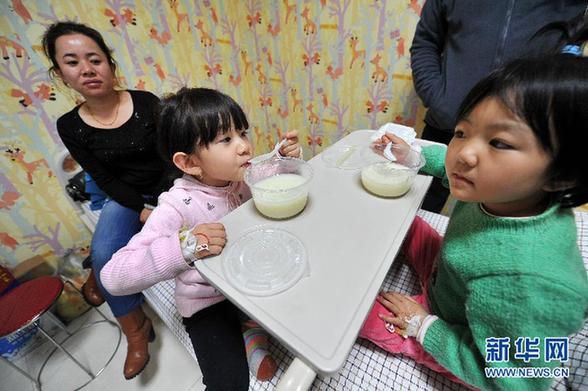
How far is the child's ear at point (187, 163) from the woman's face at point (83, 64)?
639 millimetres

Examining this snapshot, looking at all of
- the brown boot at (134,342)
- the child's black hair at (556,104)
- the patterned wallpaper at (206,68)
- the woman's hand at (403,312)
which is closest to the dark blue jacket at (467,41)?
the patterned wallpaper at (206,68)

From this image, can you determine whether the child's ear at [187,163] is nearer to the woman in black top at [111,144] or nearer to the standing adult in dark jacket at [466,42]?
the woman in black top at [111,144]

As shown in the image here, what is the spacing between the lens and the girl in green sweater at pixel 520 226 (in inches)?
16.5

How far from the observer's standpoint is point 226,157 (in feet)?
2.58

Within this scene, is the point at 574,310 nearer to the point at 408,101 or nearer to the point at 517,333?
the point at 517,333

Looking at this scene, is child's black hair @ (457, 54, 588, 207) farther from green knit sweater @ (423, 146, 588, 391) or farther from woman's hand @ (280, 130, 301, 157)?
woman's hand @ (280, 130, 301, 157)

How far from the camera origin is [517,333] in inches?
16.9

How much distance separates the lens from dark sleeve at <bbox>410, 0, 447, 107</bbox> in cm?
111

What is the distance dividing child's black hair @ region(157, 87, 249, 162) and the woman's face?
49cm

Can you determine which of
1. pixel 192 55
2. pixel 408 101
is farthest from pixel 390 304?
pixel 192 55

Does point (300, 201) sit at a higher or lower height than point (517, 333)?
higher

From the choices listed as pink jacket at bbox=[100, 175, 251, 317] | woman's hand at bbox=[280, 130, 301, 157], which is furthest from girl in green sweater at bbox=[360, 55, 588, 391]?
pink jacket at bbox=[100, 175, 251, 317]

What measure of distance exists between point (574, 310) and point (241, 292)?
0.58 m

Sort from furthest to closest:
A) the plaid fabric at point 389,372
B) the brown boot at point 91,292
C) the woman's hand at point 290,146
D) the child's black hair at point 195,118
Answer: the brown boot at point 91,292 → the woman's hand at point 290,146 → the child's black hair at point 195,118 → the plaid fabric at point 389,372
